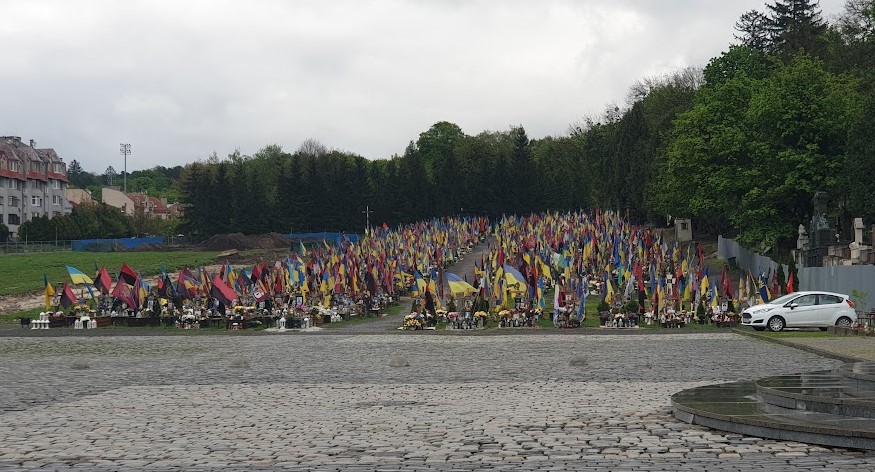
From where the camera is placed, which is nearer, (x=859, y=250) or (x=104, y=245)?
(x=859, y=250)

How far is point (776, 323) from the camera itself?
37.2 meters

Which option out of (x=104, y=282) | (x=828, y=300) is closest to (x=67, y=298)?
(x=104, y=282)

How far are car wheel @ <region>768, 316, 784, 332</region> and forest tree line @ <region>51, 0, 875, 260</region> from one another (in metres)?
21.4

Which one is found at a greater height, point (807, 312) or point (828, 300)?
point (828, 300)

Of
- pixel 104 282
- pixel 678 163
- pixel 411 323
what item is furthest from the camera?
pixel 678 163

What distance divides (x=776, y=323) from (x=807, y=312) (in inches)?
41.2

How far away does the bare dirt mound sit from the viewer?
374 feet

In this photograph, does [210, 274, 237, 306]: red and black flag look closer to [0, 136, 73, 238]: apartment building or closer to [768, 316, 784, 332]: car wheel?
[768, 316, 784, 332]: car wheel

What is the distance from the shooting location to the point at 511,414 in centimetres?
1577

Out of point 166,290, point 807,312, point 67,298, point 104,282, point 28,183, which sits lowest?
point 807,312

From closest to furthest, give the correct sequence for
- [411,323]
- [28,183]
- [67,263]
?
[411,323] → [67,263] → [28,183]

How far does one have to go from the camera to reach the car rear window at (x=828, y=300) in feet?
120

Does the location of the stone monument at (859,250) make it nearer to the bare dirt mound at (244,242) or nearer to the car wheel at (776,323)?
the car wheel at (776,323)

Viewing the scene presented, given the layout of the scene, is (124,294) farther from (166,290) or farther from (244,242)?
(244,242)
